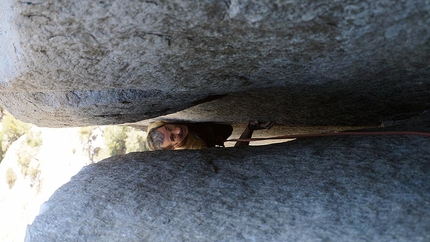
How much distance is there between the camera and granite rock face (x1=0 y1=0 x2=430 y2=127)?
1.43 meters

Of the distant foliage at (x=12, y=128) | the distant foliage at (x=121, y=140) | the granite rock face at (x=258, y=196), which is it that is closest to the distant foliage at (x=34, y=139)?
the distant foliage at (x=12, y=128)

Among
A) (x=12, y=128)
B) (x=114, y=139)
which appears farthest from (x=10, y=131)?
(x=114, y=139)

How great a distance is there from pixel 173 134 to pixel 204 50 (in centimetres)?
148

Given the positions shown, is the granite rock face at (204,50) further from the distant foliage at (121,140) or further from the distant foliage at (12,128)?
the distant foliage at (12,128)

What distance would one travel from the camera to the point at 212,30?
1.54m

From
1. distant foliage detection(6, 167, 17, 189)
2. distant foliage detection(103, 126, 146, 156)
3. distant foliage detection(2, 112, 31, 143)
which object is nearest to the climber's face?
distant foliage detection(103, 126, 146, 156)

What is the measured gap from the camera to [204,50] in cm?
167

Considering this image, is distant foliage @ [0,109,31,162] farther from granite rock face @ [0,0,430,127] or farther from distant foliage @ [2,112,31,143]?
granite rock face @ [0,0,430,127]

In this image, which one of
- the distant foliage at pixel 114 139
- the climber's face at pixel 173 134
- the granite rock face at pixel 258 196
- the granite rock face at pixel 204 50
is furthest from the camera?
the distant foliage at pixel 114 139

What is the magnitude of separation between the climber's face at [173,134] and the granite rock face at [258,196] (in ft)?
1.82

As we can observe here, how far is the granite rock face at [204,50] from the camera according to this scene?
143cm

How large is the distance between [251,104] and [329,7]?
4.44ft

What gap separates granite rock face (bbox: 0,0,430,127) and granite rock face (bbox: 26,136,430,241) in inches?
13.5

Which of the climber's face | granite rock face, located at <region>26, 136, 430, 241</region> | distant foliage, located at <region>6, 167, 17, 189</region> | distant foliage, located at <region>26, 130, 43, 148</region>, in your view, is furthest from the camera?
distant foliage, located at <region>26, 130, 43, 148</region>
